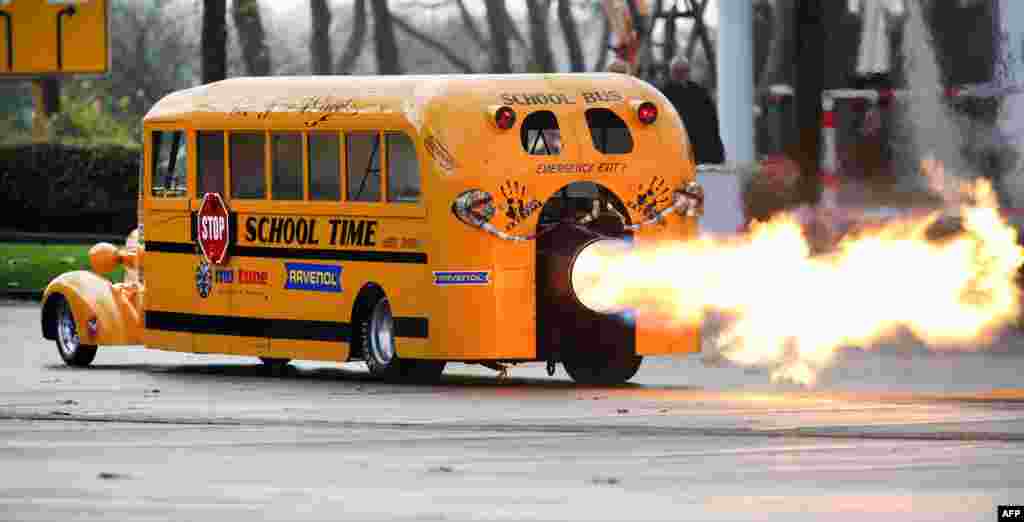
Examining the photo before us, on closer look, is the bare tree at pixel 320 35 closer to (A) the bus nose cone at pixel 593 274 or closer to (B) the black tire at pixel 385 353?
(B) the black tire at pixel 385 353

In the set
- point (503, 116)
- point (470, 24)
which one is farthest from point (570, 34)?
point (503, 116)

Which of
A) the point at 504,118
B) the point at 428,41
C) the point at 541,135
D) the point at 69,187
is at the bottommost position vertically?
the point at 69,187

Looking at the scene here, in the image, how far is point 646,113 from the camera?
20.0 meters

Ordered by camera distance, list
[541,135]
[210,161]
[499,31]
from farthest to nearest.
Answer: [499,31], [210,161], [541,135]

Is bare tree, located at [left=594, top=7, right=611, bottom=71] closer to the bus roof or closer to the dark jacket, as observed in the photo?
the dark jacket

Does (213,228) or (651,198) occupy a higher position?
(651,198)

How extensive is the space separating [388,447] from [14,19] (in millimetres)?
29134

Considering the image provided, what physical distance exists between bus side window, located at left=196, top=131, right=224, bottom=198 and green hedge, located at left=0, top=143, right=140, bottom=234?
19.1m

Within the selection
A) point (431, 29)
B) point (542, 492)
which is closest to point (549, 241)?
point (542, 492)

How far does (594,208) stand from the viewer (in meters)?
20.1

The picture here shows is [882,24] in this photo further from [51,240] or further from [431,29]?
[431,29]

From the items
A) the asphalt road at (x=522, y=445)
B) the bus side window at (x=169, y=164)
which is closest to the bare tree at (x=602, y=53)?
the bus side window at (x=169, y=164)

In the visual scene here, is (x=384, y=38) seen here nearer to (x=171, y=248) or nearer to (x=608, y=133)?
(x=171, y=248)

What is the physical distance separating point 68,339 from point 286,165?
293 cm
